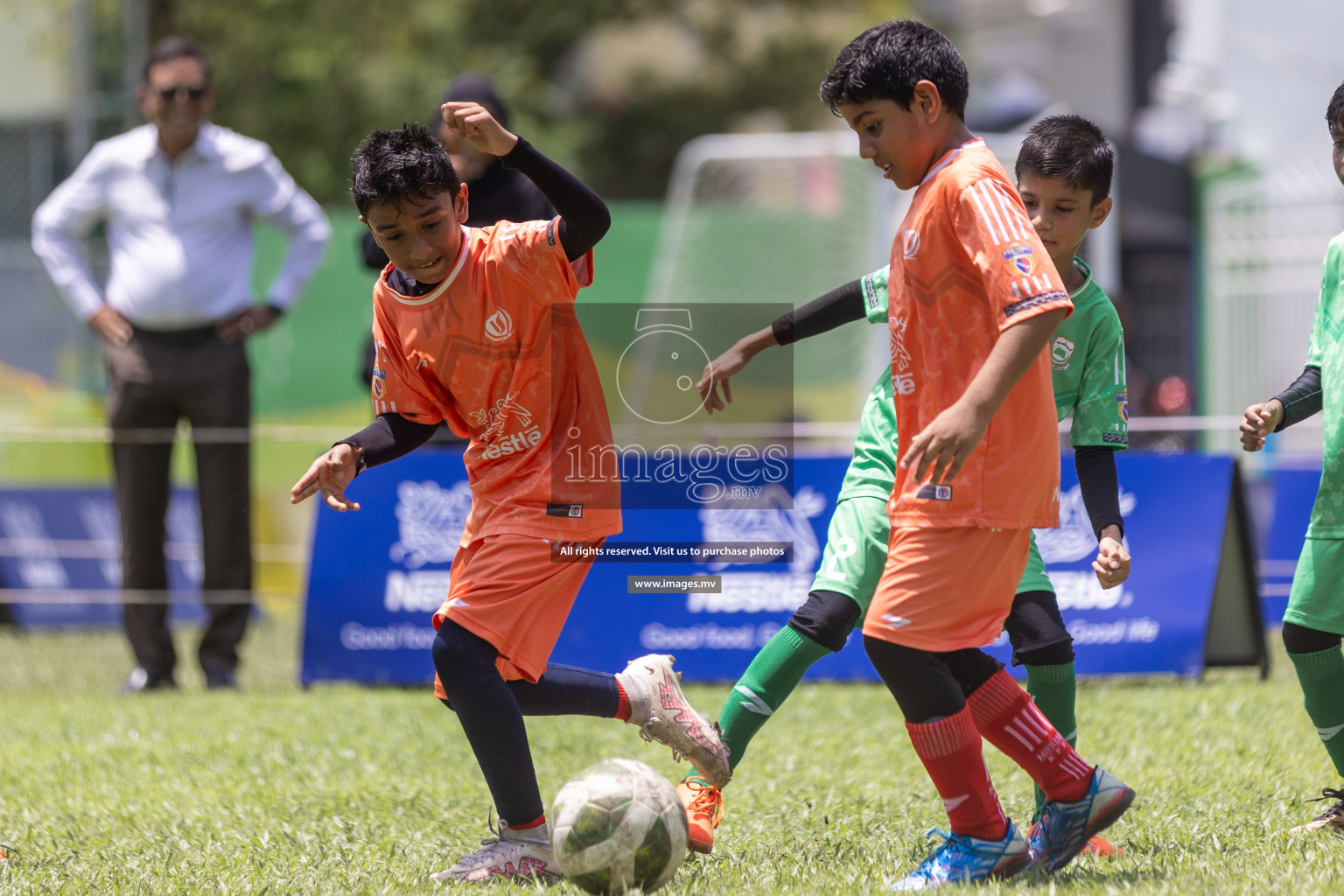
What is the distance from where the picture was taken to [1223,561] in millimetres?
6789

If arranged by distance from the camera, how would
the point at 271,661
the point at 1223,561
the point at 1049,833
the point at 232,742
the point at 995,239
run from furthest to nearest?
the point at 271,661, the point at 1223,561, the point at 232,742, the point at 1049,833, the point at 995,239

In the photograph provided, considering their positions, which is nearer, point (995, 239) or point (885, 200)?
point (995, 239)

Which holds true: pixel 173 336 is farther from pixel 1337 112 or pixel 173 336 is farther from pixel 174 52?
pixel 1337 112

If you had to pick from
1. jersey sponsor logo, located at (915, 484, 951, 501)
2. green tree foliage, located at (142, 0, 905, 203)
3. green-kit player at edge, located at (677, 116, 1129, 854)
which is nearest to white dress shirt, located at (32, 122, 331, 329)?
green-kit player at edge, located at (677, 116, 1129, 854)

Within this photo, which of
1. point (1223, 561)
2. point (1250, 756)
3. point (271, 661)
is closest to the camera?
point (1250, 756)

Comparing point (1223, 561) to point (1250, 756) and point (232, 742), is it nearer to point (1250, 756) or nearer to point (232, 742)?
point (1250, 756)

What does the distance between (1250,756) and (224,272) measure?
4.96 metres

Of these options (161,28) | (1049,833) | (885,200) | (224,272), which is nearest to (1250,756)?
(1049,833)

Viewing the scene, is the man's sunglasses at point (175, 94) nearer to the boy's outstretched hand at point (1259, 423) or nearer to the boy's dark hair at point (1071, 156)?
the boy's dark hair at point (1071, 156)

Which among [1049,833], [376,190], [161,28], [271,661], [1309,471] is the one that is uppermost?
[161,28]

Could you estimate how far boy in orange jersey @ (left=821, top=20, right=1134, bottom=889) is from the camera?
3.09 meters

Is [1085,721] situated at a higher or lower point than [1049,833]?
lower

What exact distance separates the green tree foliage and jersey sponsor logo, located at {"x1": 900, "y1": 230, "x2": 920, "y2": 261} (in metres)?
16.1

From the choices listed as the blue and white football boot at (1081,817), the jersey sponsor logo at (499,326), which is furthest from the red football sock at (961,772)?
the jersey sponsor logo at (499,326)
